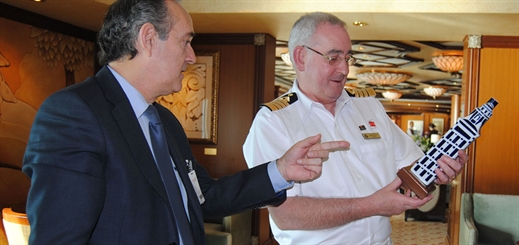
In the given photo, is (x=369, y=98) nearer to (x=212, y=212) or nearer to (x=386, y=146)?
(x=386, y=146)

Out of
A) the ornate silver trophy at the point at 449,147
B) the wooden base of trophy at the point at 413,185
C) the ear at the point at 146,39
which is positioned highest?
the ear at the point at 146,39

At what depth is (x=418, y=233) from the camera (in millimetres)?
8461

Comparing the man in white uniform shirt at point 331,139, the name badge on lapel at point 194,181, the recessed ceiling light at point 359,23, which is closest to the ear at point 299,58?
the man in white uniform shirt at point 331,139

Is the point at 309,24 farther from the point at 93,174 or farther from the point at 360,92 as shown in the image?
the point at 93,174

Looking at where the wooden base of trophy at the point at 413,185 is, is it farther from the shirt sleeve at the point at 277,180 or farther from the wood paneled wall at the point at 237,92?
the wood paneled wall at the point at 237,92

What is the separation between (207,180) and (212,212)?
113 millimetres

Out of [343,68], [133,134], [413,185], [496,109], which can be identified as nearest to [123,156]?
[133,134]

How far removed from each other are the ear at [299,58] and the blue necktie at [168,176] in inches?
36.1

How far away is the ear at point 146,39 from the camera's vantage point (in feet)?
4.46

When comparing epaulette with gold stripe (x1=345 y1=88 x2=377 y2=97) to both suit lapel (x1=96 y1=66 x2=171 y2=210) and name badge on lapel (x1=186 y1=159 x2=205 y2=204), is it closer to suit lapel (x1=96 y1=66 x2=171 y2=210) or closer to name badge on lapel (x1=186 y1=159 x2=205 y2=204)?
name badge on lapel (x1=186 y1=159 x2=205 y2=204)

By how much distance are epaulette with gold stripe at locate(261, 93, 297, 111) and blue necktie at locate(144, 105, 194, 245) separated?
740 mm

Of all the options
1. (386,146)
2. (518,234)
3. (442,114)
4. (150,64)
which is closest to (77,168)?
(150,64)

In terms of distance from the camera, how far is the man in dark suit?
1108 millimetres

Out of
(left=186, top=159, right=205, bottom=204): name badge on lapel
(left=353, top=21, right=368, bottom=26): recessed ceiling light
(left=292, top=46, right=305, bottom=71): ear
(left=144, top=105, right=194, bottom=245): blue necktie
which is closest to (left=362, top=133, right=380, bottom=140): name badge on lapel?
(left=292, top=46, right=305, bottom=71): ear
